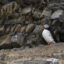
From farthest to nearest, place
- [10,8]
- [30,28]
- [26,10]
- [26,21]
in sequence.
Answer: [26,10]
[10,8]
[26,21]
[30,28]

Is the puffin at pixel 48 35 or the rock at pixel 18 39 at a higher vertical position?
the puffin at pixel 48 35

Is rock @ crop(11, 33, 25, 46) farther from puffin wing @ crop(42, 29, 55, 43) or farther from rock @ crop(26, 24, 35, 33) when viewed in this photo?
puffin wing @ crop(42, 29, 55, 43)

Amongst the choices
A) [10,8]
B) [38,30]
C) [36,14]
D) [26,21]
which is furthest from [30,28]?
[10,8]

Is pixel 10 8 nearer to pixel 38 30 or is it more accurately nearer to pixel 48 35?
pixel 38 30

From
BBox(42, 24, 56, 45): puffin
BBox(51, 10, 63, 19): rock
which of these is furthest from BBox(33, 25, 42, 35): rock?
BBox(42, 24, 56, 45): puffin

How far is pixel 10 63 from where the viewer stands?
588 cm

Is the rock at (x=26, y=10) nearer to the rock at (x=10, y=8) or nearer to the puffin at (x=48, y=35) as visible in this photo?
the rock at (x=10, y=8)

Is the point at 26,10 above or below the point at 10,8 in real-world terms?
below

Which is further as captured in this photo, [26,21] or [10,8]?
[10,8]

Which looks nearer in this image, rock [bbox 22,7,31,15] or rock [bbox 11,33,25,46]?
rock [bbox 11,33,25,46]

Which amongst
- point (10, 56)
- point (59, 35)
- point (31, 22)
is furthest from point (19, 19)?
point (10, 56)

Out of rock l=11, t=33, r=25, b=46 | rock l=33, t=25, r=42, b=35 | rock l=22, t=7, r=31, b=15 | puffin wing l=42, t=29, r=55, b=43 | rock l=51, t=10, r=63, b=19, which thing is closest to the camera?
puffin wing l=42, t=29, r=55, b=43

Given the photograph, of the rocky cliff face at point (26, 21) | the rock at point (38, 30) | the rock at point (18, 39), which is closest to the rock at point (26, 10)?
the rocky cliff face at point (26, 21)

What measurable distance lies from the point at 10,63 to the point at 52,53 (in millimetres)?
1266
